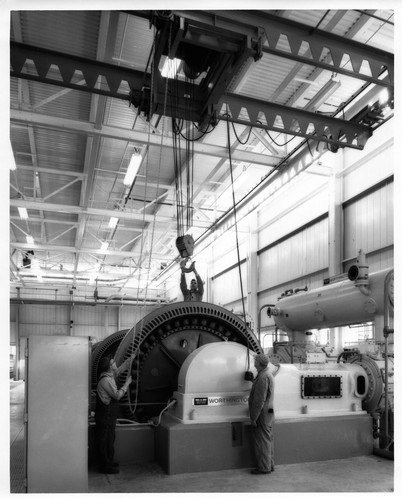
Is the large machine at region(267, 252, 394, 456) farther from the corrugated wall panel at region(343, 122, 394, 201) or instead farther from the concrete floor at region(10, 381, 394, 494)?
the corrugated wall panel at region(343, 122, 394, 201)

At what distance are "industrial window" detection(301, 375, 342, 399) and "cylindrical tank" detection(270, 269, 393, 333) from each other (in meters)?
1.23

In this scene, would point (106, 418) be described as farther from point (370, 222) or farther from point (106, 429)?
point (370, 222)

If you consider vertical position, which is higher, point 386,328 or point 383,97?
point 383,97

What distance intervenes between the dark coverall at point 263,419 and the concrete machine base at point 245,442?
19 cm

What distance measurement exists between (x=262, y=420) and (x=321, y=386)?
1.05 metres

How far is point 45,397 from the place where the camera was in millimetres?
4238

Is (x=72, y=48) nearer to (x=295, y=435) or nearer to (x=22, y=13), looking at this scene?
(x=22, y=13)

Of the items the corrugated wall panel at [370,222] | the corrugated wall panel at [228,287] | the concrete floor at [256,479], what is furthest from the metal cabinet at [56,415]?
the corrugated wall panel at [228,287]

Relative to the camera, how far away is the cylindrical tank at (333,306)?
21.5ft

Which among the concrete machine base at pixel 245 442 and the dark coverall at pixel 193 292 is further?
the dark coverall at pixel 193 292

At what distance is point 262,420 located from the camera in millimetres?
5188

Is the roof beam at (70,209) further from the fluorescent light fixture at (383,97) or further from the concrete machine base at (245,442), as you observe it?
the concrete machine base at (245,442)

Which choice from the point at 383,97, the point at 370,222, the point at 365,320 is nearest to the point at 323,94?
the point at 383,97

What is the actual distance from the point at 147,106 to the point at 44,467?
4.89m
